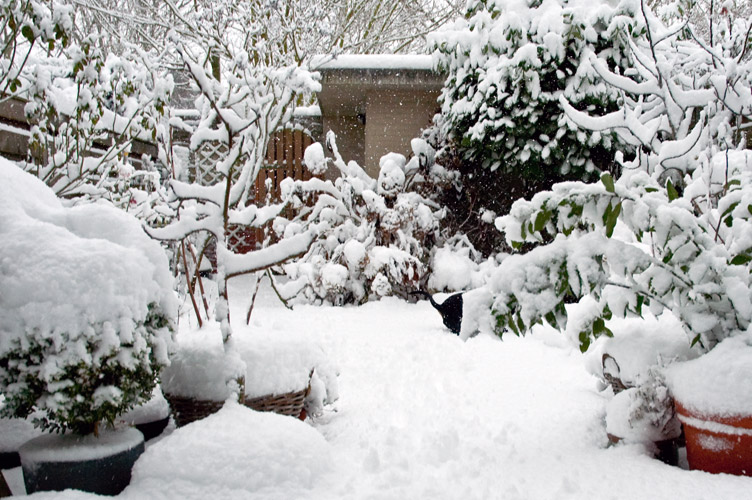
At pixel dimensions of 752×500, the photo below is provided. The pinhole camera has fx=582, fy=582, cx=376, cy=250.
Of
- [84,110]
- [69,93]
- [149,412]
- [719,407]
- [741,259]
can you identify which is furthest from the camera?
[69,93]

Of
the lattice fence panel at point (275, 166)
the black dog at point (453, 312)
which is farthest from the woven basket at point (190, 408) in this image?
the lattice fence panel at point (275, 166)

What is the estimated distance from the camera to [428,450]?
2.21 m

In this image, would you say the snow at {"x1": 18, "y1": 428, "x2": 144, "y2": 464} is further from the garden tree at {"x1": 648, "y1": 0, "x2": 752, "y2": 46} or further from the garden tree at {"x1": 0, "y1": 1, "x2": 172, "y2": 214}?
the garden tree at {"x1": 648, "y1": 0, "x2": 752, "y2": 46}

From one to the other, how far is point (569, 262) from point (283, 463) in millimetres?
1173

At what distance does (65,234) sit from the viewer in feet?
6.11

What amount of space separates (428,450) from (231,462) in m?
0.75

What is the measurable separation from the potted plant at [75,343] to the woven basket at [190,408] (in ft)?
1.10

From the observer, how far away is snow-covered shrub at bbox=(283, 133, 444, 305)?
220 inches

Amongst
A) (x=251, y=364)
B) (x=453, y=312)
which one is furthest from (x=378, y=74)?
(x=251, y=364)

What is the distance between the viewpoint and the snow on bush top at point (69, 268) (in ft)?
5.44

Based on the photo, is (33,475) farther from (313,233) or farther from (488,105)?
(488,105)

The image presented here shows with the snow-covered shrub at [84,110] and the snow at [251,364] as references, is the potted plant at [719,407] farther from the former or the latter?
the snow-covered shrub at [84,110]

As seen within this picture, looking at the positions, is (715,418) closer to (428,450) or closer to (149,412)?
(428,450)

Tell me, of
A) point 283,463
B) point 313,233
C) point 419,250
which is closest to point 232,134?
point 313,233
